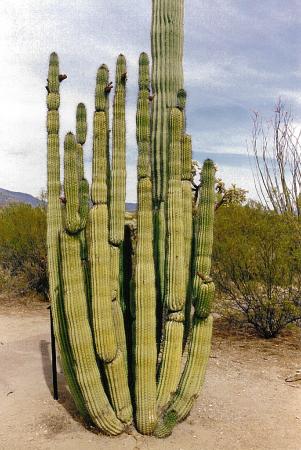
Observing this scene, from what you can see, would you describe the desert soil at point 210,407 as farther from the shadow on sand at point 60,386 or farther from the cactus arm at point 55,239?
the cactus arm at point 55,239

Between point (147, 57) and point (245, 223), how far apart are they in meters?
6.14

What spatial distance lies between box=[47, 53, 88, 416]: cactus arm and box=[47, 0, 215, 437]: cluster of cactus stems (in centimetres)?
1

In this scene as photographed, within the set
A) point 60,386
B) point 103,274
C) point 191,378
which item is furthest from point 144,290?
point 60,386

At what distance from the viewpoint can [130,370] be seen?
5.44m

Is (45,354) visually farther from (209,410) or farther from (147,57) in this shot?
(147,57)

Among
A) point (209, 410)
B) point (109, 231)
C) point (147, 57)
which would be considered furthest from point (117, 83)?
point (209, 410)

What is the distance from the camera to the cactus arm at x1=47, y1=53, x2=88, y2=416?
17.7 feet

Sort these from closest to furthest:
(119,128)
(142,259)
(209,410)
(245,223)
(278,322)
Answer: (142,259), (119,128), (209,410), (278,322), (245,223)

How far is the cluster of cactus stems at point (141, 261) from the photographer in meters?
4.92

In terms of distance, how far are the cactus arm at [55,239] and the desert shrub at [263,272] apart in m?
5.03


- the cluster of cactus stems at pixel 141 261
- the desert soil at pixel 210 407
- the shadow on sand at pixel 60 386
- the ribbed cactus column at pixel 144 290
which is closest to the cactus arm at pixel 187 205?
the cluster of cactus stems at pixel 141 261

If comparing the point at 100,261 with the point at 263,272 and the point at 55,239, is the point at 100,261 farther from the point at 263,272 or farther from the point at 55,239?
the point at 263,272

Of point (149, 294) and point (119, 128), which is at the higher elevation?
point (119, 128)

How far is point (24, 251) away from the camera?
46.4 feet
